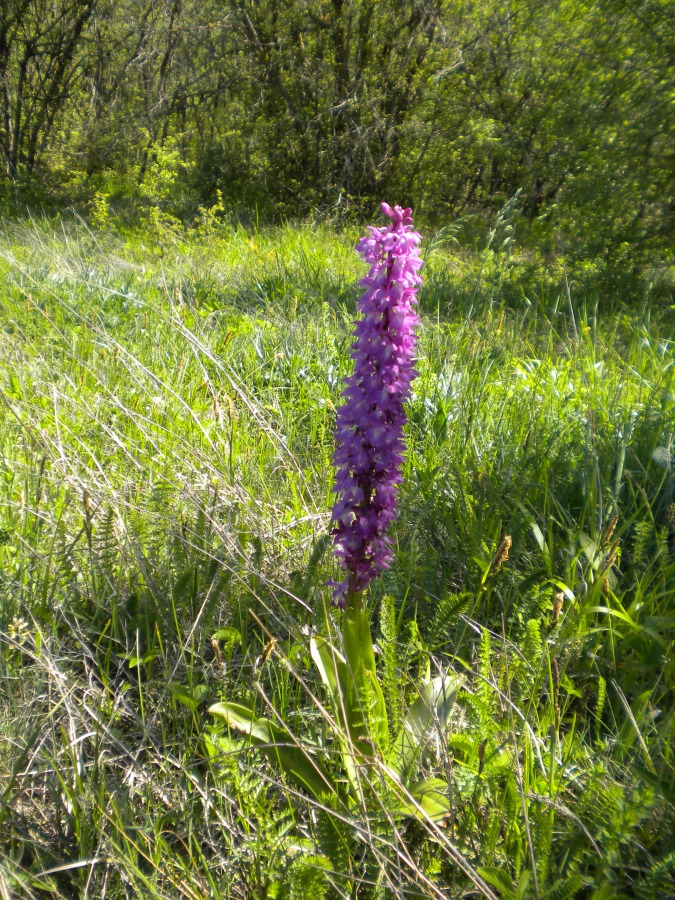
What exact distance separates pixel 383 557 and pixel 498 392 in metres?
1.85

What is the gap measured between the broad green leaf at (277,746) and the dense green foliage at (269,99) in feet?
35.2

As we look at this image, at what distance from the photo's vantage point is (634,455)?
94.0 inches

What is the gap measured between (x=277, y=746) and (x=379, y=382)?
0.82m

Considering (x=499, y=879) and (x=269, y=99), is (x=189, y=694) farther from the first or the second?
(x=269, y=99)

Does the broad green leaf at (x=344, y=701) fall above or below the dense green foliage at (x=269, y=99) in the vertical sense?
below

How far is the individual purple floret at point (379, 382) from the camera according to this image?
1304 mm

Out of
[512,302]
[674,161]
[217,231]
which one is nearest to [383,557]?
[512,302]

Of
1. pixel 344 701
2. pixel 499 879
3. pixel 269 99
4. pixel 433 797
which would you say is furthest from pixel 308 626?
pixel 269 99

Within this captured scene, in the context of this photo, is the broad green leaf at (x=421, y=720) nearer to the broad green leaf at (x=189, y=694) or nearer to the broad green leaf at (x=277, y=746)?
the broad green leaf at (x=277, y=746)

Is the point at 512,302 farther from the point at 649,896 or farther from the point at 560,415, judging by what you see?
the point at 649,896

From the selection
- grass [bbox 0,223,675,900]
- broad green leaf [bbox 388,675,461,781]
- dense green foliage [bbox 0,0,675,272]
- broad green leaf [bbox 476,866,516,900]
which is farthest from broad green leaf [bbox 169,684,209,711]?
dense green foliage [bbox 0,0,675,272]

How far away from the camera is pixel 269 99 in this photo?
13.4 m

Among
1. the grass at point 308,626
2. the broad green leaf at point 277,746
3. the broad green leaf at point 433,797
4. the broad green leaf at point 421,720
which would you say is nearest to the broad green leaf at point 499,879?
the grass at point 308,626

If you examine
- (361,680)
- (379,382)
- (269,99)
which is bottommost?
(361,680)
